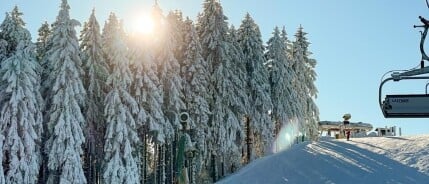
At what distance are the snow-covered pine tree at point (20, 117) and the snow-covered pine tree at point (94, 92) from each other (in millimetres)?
4557

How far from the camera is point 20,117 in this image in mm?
37750

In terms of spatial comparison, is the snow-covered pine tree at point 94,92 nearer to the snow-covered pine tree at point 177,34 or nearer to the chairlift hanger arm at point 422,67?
the snow-covered pine tree at point 177,34

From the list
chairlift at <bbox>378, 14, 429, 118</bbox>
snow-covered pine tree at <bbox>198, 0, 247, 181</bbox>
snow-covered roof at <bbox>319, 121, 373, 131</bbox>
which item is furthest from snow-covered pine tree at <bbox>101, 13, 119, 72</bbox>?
chairlift at <bbox>378, 14, 429, 118</bbox>

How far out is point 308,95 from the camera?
6419 cm

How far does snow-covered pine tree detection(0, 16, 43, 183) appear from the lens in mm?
36938

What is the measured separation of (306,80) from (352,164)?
3044 cm

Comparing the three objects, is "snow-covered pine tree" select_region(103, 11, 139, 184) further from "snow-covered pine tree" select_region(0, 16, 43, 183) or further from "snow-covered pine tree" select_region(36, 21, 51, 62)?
"snow-covered pine tree" select_region(36, 21, 51, 62)

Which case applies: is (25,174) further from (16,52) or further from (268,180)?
(268,180)

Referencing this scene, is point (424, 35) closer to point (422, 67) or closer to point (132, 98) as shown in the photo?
point (422, 67)

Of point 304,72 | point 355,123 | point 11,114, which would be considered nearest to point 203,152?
point 11,114

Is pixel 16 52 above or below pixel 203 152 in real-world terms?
above

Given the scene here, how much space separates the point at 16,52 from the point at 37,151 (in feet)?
19.5

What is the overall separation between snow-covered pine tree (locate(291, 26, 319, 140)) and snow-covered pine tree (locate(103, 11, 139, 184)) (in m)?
23.1

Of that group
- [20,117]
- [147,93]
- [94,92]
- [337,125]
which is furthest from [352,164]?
[337,125]
